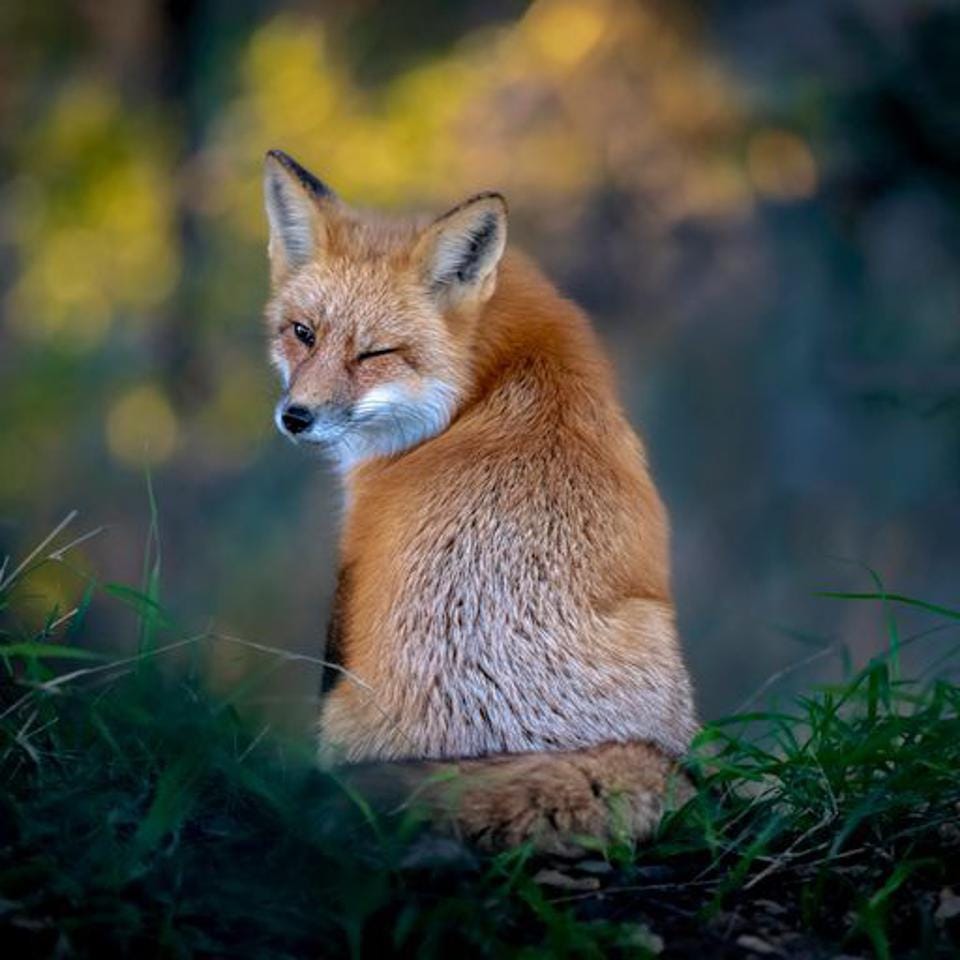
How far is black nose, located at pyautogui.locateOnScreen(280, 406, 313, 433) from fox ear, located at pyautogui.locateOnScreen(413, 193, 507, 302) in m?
0.57

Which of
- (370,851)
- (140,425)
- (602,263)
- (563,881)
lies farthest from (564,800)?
(602,263)

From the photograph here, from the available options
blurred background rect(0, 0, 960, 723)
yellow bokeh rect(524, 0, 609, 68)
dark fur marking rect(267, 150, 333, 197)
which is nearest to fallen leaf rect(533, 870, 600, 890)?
dark fur marking rect(267, 150, 333, 197)

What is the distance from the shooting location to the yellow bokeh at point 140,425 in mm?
13734

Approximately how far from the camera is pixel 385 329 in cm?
455

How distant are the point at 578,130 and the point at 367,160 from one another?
2.34 m

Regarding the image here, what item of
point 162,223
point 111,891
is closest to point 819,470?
point 162,223

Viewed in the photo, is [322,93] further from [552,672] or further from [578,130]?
[552,672]

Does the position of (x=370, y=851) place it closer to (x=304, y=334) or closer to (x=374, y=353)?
(x=374, y=353)

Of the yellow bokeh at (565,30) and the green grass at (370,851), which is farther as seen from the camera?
the yellow bokeh at (565,30)

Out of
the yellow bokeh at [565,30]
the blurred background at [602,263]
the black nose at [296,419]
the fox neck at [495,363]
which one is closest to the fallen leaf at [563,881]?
the fox neck at [495,363]

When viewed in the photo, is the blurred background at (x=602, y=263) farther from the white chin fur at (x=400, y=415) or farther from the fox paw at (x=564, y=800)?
the fox paw at (x=564, y=800)

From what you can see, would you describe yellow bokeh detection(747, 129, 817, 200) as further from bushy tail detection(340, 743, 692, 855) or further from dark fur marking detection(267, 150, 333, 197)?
bushy tail detection(340, 743, 692, 855)

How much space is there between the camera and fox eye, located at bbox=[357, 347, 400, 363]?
4535 mm

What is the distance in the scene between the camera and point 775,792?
12.2ft
